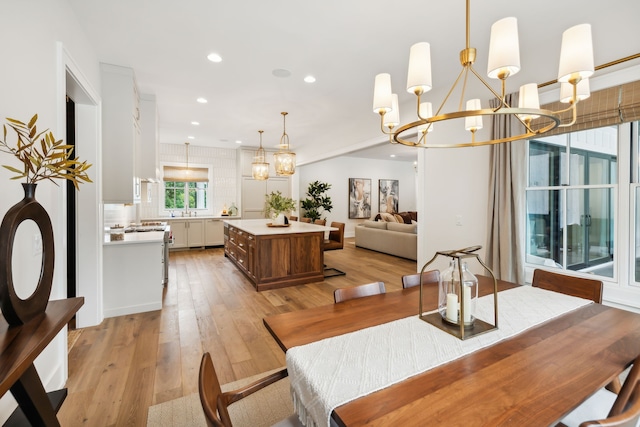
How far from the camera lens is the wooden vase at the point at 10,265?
1014 millimetres

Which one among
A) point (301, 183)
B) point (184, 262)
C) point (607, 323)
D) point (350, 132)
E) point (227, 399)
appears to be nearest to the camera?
point (227, 399)

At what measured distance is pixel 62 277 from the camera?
221 centimetres

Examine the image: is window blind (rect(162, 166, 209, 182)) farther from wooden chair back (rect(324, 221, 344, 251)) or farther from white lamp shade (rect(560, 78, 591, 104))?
white lamp shade (rect(560, 78, 591, 104))

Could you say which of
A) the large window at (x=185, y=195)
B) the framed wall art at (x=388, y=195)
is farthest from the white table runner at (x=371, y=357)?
the framed wall art at (x=388, y=195)

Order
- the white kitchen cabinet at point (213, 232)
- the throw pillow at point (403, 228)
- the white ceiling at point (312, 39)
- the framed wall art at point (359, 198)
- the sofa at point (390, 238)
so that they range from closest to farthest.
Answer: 1. the white ceiling at point (312, 39)
2. the sofa at point (390, 238)
3. the throw pillow at point (403, 228)
4. the white kitchen cabinet at point (213, 232)
5. the framed wall art at point (359, 198)

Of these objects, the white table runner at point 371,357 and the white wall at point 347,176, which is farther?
the white wall at point 347,176

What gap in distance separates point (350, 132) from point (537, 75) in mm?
3135

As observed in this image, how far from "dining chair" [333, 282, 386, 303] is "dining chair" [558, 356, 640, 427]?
1.04m

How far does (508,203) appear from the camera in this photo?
303 cm

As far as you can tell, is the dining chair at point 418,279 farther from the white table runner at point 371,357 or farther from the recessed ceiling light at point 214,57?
the recessed ceiling light at point 214,57

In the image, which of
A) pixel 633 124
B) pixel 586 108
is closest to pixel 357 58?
pixel 586 108

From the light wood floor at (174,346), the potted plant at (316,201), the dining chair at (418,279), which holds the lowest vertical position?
the light wood floor at (174,346)

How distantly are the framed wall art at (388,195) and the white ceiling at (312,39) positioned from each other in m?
6.15

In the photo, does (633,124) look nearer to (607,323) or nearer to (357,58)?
(607,323)
